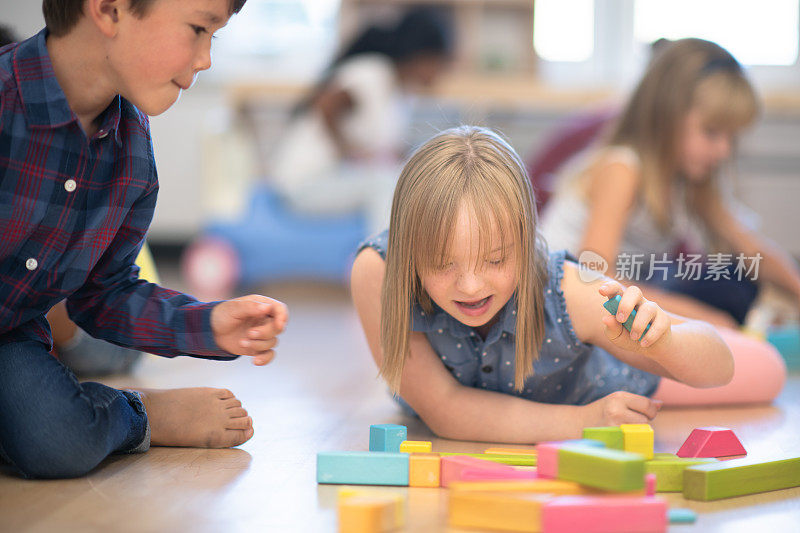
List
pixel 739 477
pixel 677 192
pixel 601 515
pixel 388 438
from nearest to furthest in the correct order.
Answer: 1. pixel 601 515
2. pixel 739 477
3. pixel 388 438
4. pixel 677 192

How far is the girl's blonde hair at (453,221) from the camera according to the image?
2.94 feet

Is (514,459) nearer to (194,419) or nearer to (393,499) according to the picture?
(393,499)

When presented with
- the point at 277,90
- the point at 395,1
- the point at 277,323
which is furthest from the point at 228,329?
the point at 395,1

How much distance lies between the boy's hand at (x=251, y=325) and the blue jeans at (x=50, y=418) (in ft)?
0.44

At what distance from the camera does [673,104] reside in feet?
5.06

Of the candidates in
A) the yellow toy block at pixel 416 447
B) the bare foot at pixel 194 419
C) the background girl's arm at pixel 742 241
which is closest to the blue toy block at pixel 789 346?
the background girl's arm at pixel 742 241

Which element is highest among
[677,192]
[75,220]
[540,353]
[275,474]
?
[677,192]

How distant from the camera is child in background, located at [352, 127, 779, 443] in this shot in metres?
0.89

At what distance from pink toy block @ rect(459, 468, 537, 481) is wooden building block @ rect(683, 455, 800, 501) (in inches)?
6.2

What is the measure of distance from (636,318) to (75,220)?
573mm

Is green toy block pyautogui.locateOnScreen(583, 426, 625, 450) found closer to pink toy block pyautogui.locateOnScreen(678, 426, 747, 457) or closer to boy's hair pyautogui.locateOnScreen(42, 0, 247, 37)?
pink toy block pyautogui.locateOnScreen(678, 426, 747, 457)

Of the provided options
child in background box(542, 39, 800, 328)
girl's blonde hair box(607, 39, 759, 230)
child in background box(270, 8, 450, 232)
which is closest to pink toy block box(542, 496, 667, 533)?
child in background box(542, 39, 800, 328)

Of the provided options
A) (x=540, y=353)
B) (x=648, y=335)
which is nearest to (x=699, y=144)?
(x=540, y=353)

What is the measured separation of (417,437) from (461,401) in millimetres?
80
